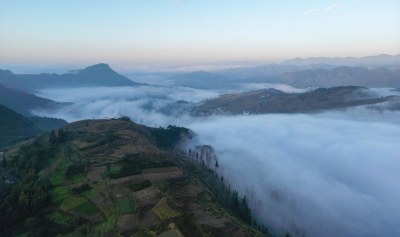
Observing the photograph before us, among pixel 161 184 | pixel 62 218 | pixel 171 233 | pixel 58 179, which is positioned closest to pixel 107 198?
pixel 62 218

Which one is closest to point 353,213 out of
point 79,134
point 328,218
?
point 328,218

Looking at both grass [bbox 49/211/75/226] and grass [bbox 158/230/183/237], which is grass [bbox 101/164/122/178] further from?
grass [bbox 158/230/183/237]

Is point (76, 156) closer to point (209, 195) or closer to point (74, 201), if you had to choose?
point (74, 201)

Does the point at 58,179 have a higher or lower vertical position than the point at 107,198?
lower

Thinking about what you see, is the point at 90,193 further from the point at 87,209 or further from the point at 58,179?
the point at 58,179

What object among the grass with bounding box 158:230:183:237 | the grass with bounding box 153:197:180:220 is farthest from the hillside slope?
the grass with bounding box 158:230:183:237

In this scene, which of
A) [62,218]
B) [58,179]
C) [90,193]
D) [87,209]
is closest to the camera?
[62,218]

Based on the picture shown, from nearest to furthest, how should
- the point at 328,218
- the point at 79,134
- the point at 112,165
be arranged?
the point at 112,165 < the point at 328,218 < the point at 79,134
